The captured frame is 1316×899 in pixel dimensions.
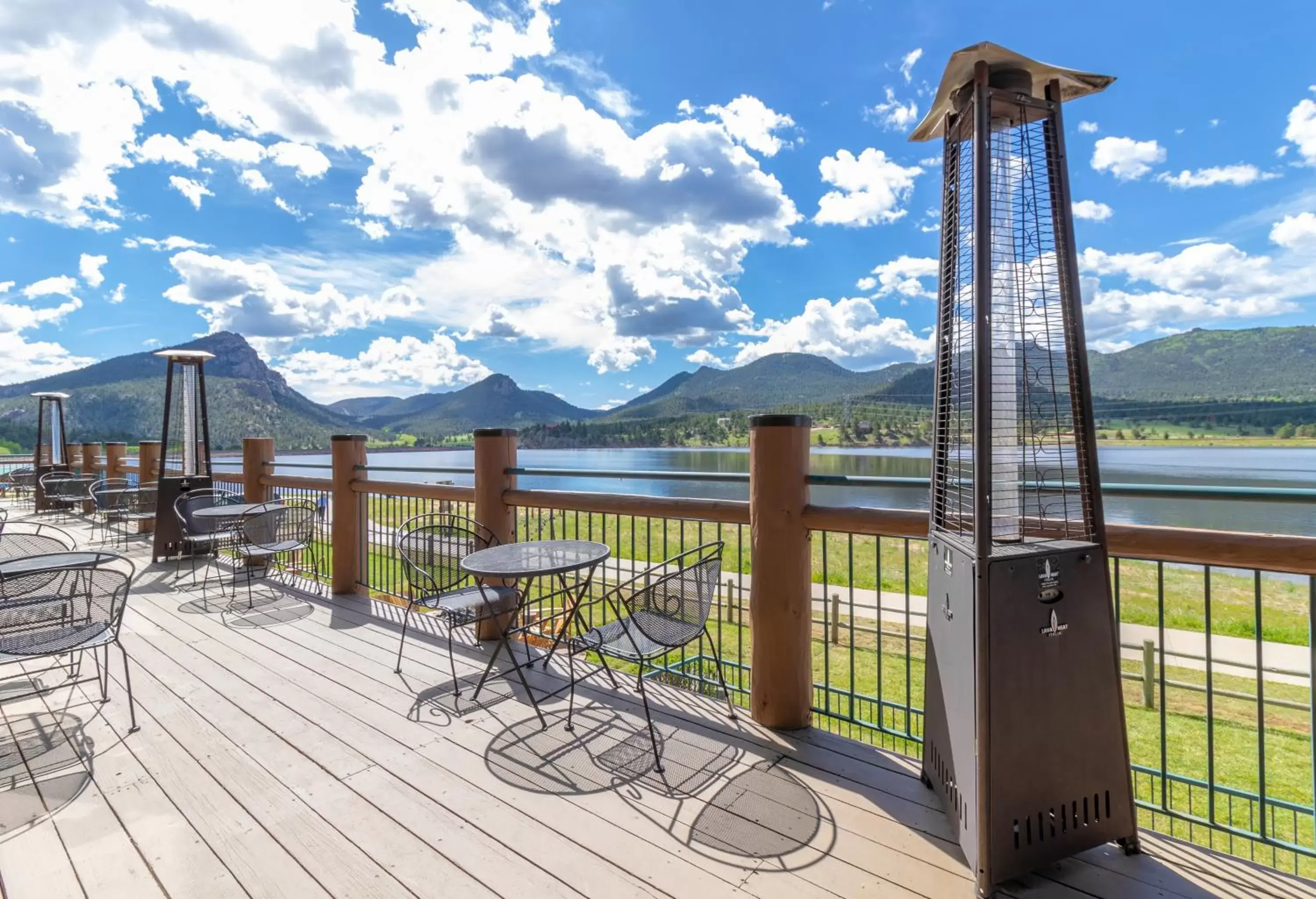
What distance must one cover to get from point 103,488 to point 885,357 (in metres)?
48.1

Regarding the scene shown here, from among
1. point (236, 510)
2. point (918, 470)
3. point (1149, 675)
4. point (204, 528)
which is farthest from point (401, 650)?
point (918, 470)

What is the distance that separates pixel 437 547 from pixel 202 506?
4.57 m

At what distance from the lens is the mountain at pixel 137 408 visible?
24797mm

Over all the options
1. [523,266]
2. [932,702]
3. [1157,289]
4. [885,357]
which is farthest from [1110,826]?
[1157,289]

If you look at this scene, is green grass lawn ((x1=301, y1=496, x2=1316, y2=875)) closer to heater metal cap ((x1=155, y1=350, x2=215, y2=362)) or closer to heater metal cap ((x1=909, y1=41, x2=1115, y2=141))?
heater metal cap ((x1=909, y1=41, x2=1115, y2=141))

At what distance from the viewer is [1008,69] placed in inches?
69.5

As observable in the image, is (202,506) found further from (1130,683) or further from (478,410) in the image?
(478,410)

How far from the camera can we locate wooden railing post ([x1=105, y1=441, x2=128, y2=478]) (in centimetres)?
1098

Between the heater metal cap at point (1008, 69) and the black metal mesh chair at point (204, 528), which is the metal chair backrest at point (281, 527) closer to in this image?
the black metal mesh chair at point (204, 528)

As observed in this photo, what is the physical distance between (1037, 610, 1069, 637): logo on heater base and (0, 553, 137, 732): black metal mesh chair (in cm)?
345

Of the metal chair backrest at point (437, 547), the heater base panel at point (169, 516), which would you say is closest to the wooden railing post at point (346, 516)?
the metal chair backrest at point (437, 547)

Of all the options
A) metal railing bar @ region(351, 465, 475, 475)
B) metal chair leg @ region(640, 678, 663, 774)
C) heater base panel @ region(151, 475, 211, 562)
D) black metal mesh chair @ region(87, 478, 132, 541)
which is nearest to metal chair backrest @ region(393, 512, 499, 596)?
metal railing bar @ region(351, 465, 475, 475)

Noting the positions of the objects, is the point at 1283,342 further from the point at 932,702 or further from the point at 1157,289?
the point at 932,702

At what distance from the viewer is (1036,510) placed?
196 cm
